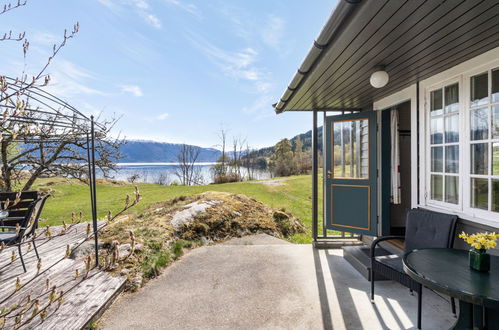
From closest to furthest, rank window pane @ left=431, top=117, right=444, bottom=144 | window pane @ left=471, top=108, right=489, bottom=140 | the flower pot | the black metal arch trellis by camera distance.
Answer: the black metal arch trellis → the flower pot → window pane @ left=471, top=108, right=489, bottom=140 → window pane @ left=431, top=117, right=444, bottom=144

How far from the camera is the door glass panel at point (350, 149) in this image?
425 cm

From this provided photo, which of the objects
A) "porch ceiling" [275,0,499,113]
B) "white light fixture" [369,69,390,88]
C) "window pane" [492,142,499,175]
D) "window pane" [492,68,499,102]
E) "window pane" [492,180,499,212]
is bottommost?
"window pane" [492,180,499,212]

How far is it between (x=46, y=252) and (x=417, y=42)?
5.16 meters

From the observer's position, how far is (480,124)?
249 centimetres

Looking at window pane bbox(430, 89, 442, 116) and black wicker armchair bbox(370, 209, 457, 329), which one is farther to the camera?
window pane bbox(430, 89, 442, 116)

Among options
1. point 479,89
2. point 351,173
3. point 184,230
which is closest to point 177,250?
point 184,230

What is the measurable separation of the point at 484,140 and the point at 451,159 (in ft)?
1.44

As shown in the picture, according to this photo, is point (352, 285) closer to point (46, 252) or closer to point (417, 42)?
point (417, 42)

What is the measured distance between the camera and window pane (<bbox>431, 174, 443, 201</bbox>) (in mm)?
3021

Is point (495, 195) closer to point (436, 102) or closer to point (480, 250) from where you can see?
point (480, 250)

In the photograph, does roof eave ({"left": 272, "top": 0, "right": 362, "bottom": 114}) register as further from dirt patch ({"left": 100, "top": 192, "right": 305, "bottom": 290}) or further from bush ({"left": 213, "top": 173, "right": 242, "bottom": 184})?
bush ({"left": 213, "top": 173, "right": 242, "bottom": 184})

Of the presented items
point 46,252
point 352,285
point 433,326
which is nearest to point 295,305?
point 352,285

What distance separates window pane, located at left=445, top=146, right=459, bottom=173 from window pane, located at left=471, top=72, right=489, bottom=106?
505 mm

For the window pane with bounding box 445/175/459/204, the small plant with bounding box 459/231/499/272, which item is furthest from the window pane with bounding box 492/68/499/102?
the small plant with bounding box 459/231/499/272
